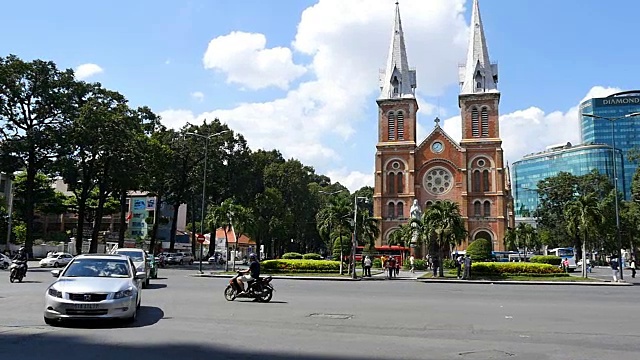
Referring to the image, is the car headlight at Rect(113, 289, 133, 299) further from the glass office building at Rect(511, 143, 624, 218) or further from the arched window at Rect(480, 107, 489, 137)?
the glass office building at Rect(511, 143, 624, 218)

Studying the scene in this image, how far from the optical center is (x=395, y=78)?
250 feet

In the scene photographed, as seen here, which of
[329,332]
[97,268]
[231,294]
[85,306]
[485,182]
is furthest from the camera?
[485,182]

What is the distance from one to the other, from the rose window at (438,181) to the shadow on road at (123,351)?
67230 mm

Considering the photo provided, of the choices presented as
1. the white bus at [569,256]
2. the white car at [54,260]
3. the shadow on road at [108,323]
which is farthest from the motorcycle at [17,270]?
the white bus at [569,256]

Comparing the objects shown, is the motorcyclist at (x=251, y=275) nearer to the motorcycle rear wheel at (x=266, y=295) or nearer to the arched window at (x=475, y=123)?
the motorcycle rear wheel at (x=266, y=295)

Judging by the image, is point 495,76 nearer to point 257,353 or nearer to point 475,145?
point 475,145

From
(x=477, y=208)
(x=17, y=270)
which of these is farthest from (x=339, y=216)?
(x=477, y=208)

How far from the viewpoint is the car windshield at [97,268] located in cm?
1168

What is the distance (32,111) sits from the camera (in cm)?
4350

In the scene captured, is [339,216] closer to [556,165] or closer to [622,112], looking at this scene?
[556,165]

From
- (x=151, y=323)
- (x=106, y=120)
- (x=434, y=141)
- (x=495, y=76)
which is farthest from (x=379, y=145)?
(x=151, y=323)

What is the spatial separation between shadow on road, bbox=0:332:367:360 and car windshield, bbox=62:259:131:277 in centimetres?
276

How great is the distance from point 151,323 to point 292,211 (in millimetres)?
61779

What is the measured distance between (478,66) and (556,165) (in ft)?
257
